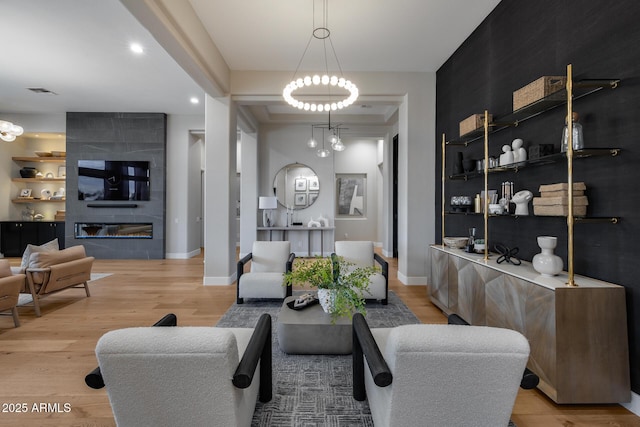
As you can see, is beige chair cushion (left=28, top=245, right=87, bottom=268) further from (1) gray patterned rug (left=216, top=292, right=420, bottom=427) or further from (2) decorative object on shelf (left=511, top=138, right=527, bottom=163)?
(2) decorative object on shelf (left=511, top=138, right=527, bottom=163)

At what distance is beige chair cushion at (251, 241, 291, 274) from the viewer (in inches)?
172

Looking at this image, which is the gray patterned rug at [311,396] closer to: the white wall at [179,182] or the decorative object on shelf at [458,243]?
the decorative object on shelf at [458,243]

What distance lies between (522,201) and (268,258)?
316 centimetres

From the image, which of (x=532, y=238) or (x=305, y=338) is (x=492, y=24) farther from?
(x=305, y=338)

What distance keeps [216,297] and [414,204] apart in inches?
133

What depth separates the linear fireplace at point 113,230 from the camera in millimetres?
7340

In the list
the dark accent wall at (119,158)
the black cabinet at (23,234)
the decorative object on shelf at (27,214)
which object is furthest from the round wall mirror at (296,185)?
the decorative object on shelf at (27,214)

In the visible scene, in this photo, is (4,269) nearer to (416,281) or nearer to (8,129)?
(8,129)

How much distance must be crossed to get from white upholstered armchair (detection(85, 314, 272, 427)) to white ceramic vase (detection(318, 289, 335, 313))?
128 cm

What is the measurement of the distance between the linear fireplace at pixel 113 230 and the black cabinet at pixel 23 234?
20.7 inches

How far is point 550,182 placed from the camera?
8.45ft

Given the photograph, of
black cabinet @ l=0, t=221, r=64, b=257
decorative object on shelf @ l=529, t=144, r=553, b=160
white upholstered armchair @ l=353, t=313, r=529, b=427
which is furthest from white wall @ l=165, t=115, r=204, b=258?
white upholstered armchair @ l=353, t=313, r=529, b=427

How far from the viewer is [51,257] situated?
12.3 ft

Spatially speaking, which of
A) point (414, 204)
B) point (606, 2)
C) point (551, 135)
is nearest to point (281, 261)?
point (414, 204)
